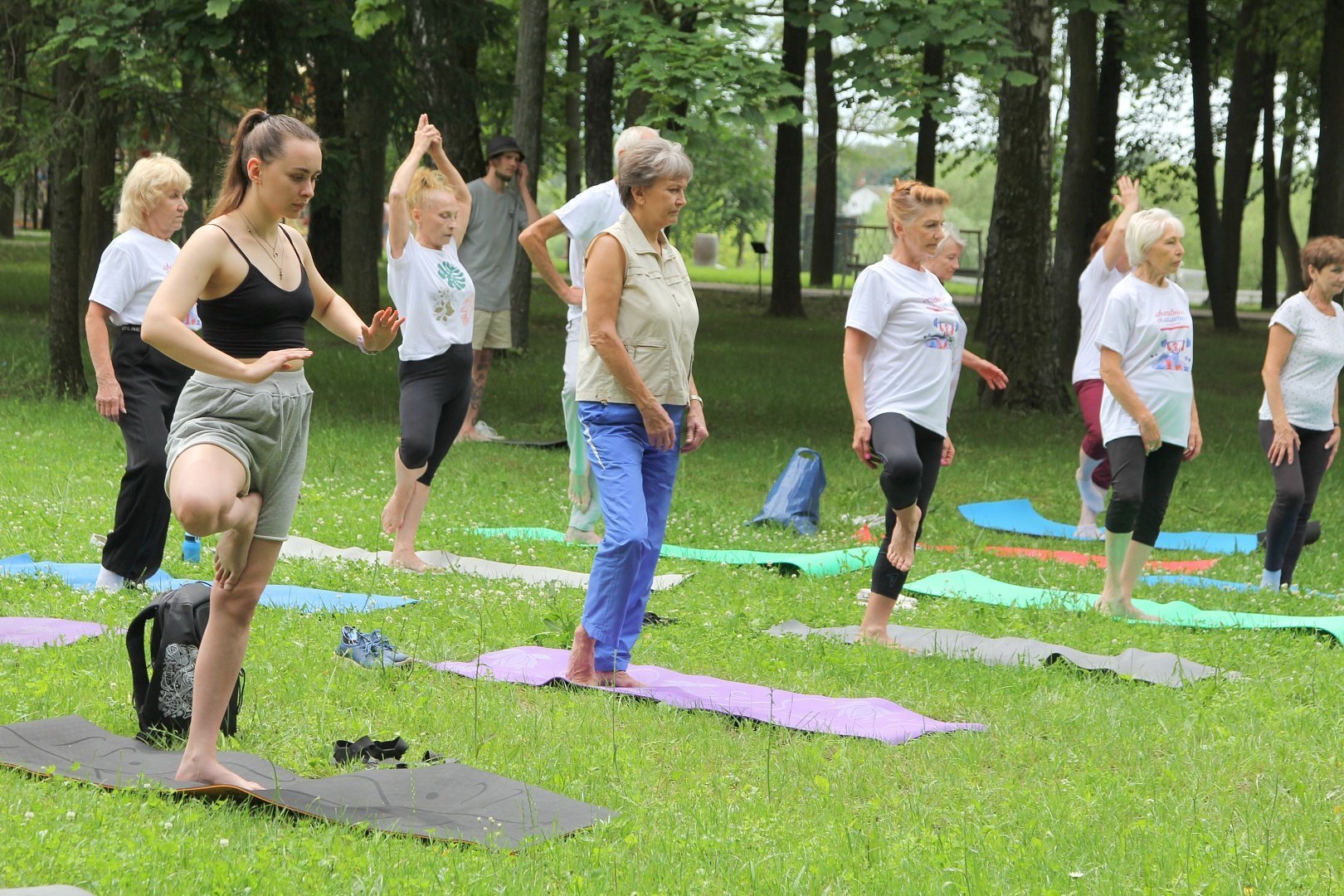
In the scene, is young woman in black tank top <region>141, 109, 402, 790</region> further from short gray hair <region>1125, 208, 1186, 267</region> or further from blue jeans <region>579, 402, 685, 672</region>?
short gray hair <region>1125, 208, 1186, 267</region>

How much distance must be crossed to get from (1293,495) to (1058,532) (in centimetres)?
271

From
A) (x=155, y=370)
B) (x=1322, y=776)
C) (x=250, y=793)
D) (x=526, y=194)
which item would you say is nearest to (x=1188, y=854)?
(x=1322, y=776)

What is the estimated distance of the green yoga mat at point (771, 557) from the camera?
8891mm

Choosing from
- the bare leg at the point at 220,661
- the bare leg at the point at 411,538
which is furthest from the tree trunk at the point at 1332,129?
the bare leg at the point at 220,661

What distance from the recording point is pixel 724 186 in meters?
62.1

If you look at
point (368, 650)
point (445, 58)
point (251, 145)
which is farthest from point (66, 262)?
point (251, 145)

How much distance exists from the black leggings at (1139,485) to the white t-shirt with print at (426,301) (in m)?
3.40

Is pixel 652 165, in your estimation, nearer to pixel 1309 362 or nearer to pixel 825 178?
pixel 1309 362

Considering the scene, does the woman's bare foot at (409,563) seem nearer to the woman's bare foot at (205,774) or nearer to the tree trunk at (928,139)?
the woman's bare foot at (205,774)

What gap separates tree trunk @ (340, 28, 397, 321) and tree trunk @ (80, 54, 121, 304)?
97.4 inches

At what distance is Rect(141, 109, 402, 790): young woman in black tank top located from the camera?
4164mm

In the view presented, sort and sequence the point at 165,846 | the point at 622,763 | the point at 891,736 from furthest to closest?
the point at 891,736, the point at 622,763, the point at 165,846

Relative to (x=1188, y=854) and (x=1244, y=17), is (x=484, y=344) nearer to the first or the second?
(x=1188, y=854)

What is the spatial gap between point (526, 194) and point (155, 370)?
558cm
